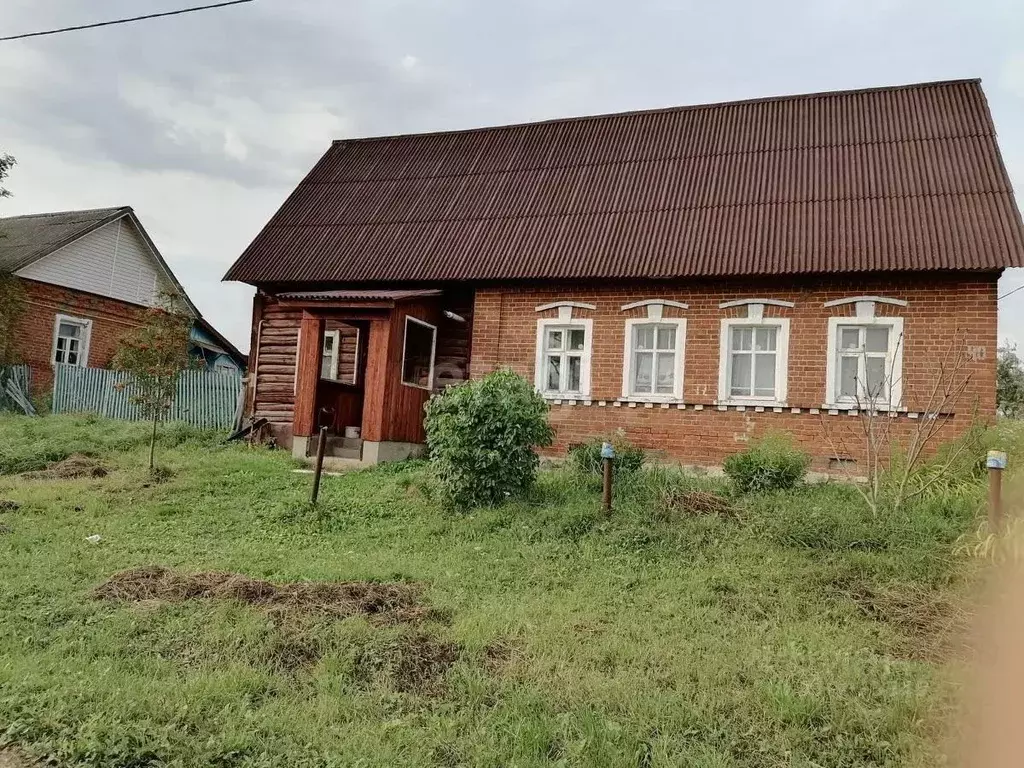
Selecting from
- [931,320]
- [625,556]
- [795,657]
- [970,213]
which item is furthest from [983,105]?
[795,657]

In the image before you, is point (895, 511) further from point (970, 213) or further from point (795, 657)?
point (970, 213)

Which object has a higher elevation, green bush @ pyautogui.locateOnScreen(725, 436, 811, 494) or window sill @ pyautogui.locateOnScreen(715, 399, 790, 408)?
window sill @ pyautogui.locateOnScreen(715, 399, 790, 408)

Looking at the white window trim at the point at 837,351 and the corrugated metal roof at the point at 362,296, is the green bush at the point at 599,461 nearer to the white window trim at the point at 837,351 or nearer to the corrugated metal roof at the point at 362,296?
the white window trim at the point at 837,351

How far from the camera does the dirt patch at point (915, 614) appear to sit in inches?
189

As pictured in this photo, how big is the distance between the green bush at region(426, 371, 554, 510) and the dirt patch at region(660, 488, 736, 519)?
1869 millimetres

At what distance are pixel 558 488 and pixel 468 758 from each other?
6.29m

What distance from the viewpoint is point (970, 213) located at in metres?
11.6

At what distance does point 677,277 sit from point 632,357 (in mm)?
1503

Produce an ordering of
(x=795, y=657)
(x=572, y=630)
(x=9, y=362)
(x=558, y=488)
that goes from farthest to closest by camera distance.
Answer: (x=9, y=362) < (x=558, y=488) < (x=572, y=630) < (x=795, y=657)

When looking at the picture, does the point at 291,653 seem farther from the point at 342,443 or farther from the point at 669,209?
the point at 669,209

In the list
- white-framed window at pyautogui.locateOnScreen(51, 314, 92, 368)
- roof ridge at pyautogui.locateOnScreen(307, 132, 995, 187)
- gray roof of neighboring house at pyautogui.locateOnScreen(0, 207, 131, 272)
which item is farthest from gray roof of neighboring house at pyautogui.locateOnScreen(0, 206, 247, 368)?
roof ridge at pyautogui.locateOnScreen(307, 132, 995, 187)

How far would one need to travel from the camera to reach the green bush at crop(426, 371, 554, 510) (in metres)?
9.29

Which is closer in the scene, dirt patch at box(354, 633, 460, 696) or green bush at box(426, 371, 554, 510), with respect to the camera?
dirt patch at box(354, 633, 460, 696)

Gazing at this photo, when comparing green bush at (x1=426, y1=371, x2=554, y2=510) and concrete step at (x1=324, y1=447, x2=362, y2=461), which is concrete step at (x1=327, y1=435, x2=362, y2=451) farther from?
green bush at (x1=426, y1=371, x2=554, y2=510)
